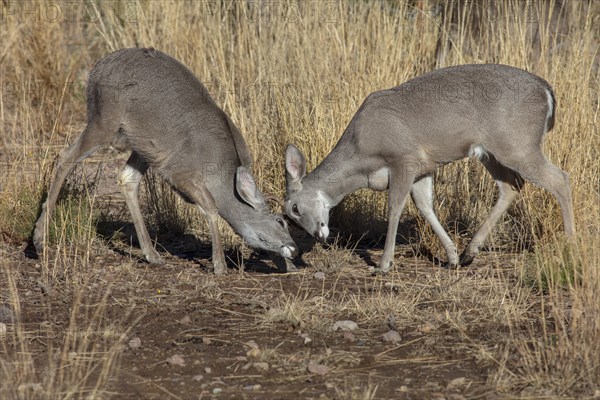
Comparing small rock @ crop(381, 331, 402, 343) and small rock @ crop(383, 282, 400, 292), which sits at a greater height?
small rock @ crop(381, 331, 402, 343)

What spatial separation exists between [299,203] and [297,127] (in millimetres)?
1491

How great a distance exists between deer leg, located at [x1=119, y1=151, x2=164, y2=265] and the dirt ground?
155mm

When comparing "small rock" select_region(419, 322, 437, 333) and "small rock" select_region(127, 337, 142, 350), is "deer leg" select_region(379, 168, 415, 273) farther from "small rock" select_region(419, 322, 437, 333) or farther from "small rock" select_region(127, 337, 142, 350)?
"small rock" select_region(127, 337, 142, 350)

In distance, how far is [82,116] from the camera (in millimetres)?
13016

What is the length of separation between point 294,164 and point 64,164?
1968mm

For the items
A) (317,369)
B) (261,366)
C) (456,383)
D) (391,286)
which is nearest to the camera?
(456,383)

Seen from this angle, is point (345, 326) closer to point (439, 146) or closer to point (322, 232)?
point (322, 232)

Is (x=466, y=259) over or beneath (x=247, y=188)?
beneath

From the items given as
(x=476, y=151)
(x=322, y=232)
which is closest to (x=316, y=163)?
(x=322, y=232)

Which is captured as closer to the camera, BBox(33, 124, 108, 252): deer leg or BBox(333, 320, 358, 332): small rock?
BBox(333, 320, 358, 332): small rock

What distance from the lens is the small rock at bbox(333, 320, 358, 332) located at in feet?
20.9

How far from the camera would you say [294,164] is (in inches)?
328

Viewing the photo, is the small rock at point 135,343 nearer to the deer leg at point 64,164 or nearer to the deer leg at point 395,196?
the deer leg at point 64,164

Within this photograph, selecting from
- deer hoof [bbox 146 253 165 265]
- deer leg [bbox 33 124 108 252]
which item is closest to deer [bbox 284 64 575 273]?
deer hoof [bbox 146 253 165 265]
